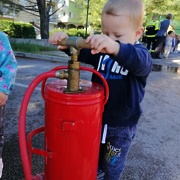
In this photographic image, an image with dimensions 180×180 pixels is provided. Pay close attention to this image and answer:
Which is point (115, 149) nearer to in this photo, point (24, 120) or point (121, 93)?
point (121, 93)

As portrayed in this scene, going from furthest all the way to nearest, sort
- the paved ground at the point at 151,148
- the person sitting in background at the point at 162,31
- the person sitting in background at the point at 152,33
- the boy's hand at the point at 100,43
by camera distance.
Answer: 1. the person sitting in background at the point at 152,33
2. the person sitting in background at the point at 162,31
3. the paved ground at the point at 151,148
4. the boy's hand at the point at 100,43

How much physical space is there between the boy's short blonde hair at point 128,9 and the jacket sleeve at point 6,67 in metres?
0.63

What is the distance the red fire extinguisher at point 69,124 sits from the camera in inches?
41.6

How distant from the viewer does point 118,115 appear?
1320mm

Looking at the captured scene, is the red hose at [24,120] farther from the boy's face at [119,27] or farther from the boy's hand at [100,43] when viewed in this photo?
the boy's face at [119,27]

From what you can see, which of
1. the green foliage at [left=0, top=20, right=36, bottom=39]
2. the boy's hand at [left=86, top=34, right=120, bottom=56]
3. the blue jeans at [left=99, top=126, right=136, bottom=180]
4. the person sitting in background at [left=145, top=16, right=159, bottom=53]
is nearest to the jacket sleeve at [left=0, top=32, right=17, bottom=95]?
the blue jeans at [left=99, top=126, right=136, bottom=180]

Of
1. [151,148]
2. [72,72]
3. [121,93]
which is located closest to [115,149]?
[121,93]

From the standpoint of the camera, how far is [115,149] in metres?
1.38

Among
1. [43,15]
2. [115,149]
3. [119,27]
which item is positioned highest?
[43,15]

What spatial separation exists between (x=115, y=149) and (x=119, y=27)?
0.64 metres

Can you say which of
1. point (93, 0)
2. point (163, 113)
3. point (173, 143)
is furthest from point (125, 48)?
point (93, 0)

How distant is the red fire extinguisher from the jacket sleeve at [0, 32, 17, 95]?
404 mm

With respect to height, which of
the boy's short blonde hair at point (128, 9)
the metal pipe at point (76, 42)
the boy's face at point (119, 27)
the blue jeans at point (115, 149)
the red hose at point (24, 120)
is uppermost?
the boy's short blonde hair at point (128, 9)

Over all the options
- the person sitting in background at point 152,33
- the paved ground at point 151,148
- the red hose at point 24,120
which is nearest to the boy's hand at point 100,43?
the red hose at point 24,120
